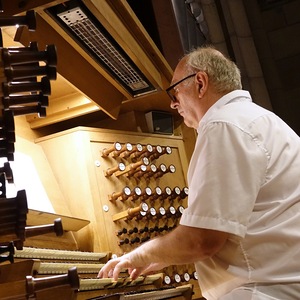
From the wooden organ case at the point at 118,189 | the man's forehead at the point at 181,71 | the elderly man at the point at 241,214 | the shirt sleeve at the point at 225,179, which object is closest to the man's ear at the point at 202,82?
the man's forehead at the point at 181,71

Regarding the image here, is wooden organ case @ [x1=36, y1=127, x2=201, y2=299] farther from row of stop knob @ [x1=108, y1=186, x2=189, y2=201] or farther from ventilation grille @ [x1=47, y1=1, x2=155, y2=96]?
ventilation grille @ [x1=47, y1=1, x2=155, y2=96]

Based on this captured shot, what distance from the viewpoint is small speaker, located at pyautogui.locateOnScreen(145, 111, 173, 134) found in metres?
4.16

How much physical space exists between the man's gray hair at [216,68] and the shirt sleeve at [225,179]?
43cm

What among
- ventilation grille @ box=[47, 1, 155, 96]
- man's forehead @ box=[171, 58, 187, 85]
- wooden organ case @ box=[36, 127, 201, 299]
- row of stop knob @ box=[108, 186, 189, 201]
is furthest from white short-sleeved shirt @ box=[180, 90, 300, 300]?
row of stop knob @ box=[108, 186, 189, 201]

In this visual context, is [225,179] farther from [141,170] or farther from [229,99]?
[141,170]

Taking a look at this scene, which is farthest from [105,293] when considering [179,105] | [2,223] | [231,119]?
[2,223]

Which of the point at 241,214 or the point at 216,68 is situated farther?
the point at 216,68

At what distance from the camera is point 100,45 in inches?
120

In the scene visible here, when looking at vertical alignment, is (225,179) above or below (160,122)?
below

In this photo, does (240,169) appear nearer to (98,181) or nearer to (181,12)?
(98,181)

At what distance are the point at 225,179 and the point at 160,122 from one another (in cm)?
243

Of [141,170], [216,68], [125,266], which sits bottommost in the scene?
[125,266]

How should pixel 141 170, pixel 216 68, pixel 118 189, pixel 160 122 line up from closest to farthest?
pixel 216 68
pixel 118 189
pixel 141 170
pixel 160 122

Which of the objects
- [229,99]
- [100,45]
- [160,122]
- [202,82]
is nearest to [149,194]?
[160,122]
